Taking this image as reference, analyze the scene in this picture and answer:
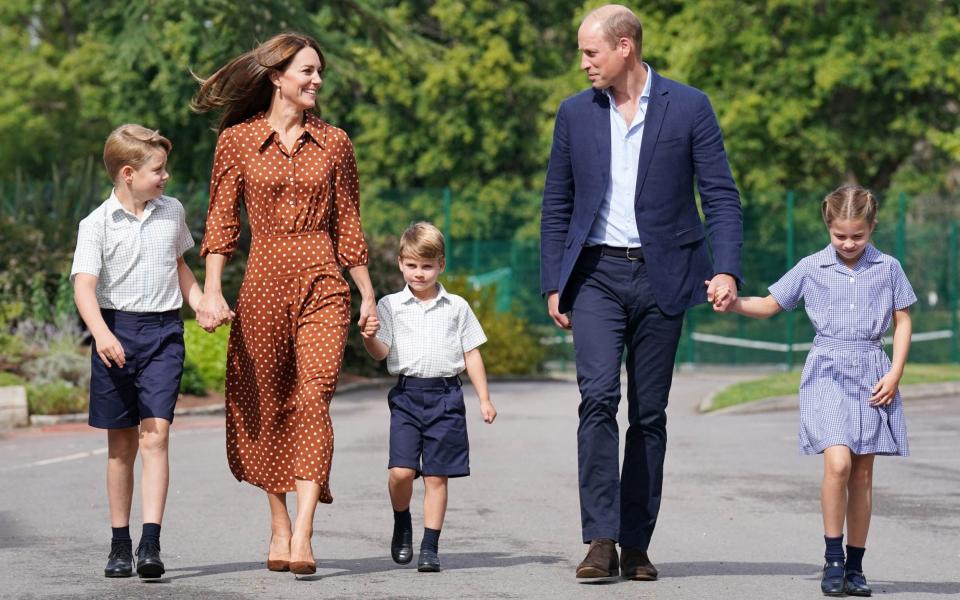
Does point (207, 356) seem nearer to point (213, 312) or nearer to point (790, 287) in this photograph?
point (213, 312)

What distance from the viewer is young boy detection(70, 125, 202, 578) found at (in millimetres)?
6719

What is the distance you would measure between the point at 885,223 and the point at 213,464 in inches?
648

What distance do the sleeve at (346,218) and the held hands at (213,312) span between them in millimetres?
515

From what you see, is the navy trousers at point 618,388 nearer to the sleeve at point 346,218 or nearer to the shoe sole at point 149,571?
the sleeve at point 346,218

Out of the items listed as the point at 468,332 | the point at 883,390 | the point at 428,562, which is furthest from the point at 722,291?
the point at 428,562

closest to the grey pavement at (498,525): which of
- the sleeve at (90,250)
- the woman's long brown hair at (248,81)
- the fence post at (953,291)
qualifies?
the sleeve at (90,250)

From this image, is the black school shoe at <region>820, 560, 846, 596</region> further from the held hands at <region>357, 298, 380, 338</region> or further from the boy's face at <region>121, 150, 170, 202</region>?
the boy's face at <region>121, 150, 170, 202</region>

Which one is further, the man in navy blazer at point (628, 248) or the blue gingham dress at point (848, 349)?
the man in navy blazer at point (628, 248)

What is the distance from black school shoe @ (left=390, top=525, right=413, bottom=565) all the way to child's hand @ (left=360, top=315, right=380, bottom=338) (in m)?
0.87

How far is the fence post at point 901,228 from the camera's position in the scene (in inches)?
1018

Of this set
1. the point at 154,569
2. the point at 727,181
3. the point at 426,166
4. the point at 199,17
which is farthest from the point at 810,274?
the point at 426,166

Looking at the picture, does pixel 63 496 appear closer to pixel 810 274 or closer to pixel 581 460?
pixel 581 460

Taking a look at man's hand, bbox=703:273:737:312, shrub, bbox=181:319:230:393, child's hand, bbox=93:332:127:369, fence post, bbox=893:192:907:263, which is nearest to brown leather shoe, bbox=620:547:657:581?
man's hand, bbox=703:273:737:312

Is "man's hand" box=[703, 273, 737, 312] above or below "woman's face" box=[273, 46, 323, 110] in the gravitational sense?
below
